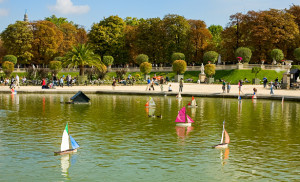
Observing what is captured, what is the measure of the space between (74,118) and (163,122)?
4517mm

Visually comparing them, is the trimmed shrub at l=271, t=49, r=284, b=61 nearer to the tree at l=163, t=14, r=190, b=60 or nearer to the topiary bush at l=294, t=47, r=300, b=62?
the topiary bush at l=294, t=47, r=300, b=62

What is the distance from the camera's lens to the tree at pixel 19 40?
87.4 metres

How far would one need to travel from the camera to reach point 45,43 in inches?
3494

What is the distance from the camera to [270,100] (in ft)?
106

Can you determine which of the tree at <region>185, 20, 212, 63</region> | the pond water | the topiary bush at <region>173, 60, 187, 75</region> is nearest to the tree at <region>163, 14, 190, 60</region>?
the tree at <region>185, 20, 212, 63</region>

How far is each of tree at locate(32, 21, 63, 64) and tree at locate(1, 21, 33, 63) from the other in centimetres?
146

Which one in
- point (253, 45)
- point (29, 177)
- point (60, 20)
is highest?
point (60, 20)

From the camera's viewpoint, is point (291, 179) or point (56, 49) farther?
point (56, 49)

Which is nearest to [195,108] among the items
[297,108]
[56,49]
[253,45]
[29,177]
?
[297,108]

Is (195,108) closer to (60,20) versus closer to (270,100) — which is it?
(270,100)

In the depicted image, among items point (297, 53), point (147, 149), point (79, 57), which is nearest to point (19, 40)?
point (79, 57)

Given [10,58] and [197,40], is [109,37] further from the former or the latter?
[10,58]

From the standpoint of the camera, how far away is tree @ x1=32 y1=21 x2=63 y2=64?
88.4 meters

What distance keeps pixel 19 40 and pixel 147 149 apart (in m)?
79.9
